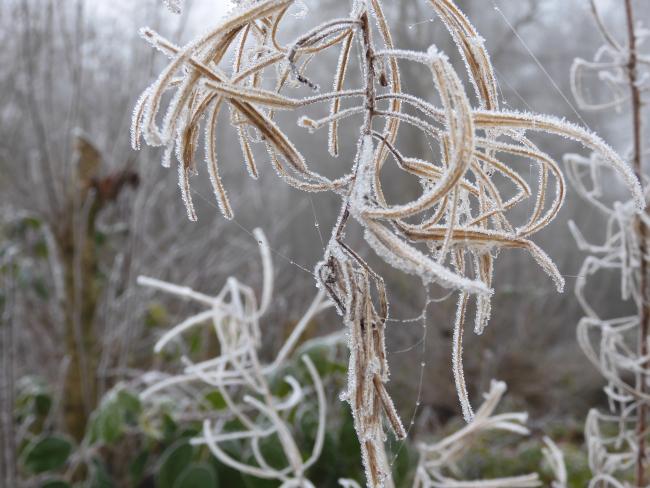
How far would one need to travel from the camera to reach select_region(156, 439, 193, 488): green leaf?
859mm

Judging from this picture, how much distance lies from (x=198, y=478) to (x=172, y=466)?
0.27ft

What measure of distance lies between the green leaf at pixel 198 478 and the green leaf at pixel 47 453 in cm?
27

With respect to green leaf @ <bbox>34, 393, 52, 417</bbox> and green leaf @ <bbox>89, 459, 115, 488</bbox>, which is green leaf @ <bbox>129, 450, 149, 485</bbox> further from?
green leaf @ <bbox>34, 393, 52, 417</bbox>

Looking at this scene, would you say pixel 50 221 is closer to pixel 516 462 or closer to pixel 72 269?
pixel 72 269

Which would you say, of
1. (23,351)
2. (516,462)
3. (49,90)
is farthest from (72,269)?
(516,462)

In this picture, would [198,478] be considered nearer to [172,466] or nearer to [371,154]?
[172,466]

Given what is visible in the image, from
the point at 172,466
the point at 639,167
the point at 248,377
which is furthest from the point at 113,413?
the point at 639,167

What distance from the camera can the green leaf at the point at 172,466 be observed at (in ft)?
2.82

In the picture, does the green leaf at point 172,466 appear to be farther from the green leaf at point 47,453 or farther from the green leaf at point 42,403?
the green leaf at point 42,403

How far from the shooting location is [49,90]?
1.25 m

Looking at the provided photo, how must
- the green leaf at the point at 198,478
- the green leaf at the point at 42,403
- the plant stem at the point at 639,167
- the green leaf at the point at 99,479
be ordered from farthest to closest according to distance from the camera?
the green leaf at the point at 42,403 < the green leaf at the point at 99,479 < the green leaf at the point at 198,478 < the plant stem at the point at 639,167

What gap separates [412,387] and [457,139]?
8.41 feet

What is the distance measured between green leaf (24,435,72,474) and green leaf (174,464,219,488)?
0.27m

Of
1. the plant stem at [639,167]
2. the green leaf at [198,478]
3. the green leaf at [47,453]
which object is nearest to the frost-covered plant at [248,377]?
the green leaf at [198,478]
